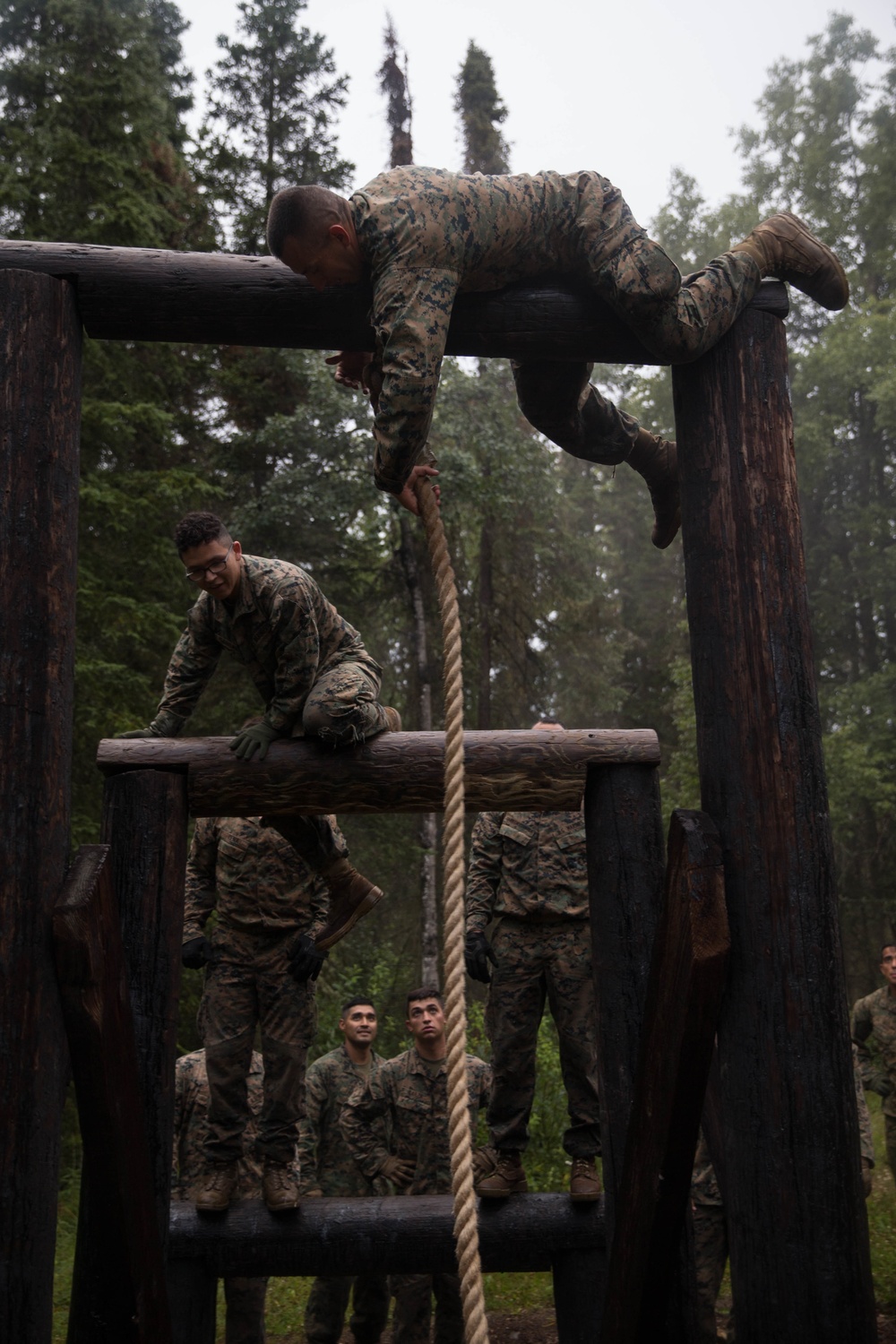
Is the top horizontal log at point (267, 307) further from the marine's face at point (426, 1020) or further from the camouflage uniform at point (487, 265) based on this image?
the marine's face at point (426, 1020)

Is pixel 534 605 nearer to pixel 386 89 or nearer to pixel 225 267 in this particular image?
pixel 386 89

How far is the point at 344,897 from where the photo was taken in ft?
14.8

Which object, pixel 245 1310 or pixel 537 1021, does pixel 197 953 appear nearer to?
pixel 537 1021

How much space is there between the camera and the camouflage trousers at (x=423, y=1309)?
6.09 meters

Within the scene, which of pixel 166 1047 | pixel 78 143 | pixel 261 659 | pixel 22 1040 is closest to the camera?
pixel 22 1040

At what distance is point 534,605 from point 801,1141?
16972 millimetres

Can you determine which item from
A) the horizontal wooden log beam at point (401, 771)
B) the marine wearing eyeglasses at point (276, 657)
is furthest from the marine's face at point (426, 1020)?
the horizontal wooden log beam at point (401, 771)

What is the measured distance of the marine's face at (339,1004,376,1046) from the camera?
Answer: 22.7 ft

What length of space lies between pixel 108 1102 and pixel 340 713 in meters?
1.35

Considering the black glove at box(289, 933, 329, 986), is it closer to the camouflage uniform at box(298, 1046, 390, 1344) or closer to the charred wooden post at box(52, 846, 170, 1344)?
the camouflage uniform at box(298, 1046, 390, 1344)

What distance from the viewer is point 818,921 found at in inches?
100

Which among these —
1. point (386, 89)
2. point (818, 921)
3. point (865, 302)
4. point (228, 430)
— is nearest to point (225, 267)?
point (818, 921)

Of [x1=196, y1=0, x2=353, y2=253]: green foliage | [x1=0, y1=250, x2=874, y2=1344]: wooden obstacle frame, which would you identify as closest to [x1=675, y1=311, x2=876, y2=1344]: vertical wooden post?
[x1=0, y1=250, x2=874, y2=1344]: wooden obstacle frame

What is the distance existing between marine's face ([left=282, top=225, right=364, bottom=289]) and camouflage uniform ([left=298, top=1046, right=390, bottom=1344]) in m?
4.88
